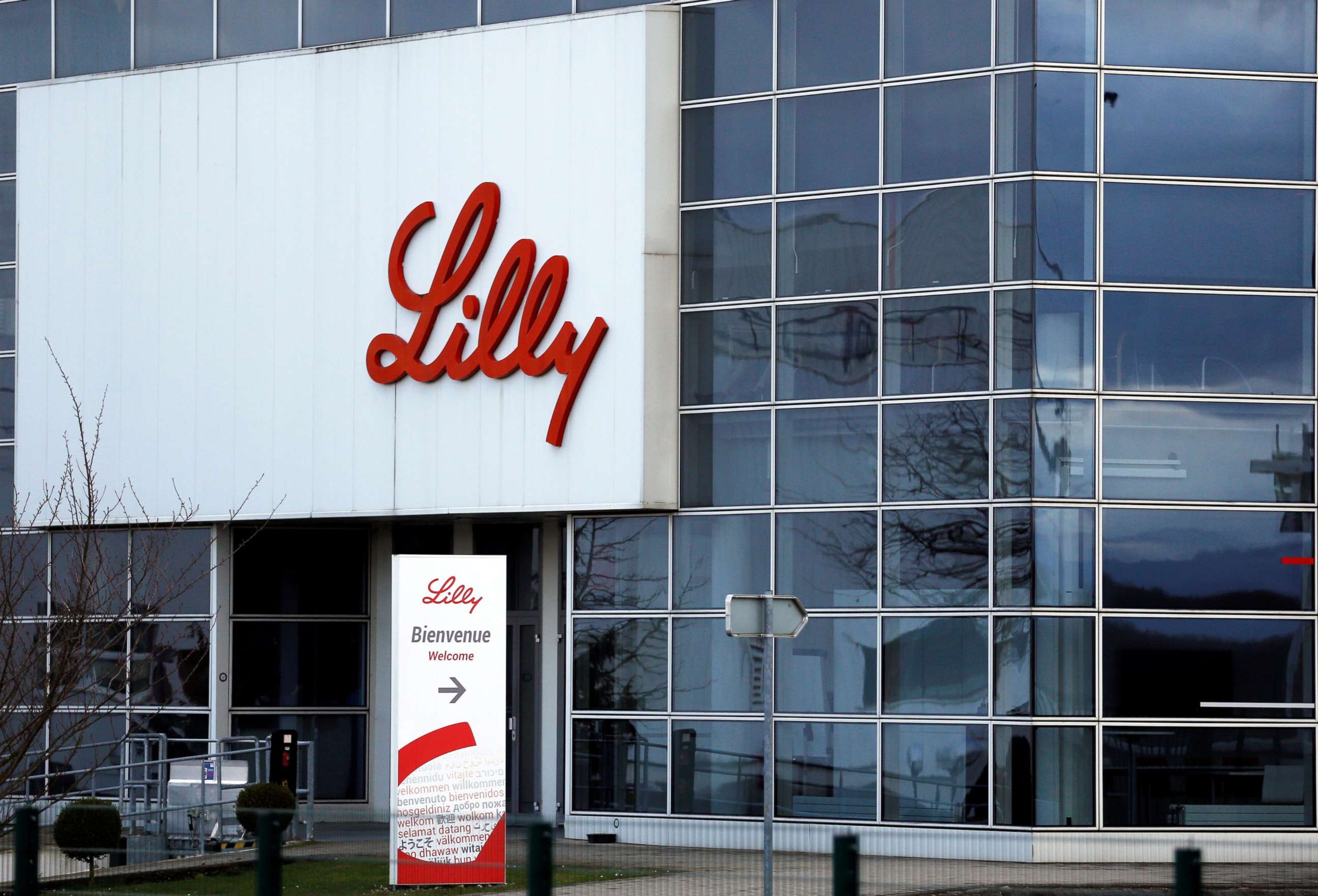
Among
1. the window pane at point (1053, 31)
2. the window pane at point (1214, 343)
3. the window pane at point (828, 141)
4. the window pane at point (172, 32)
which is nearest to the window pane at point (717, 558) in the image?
the window pane at point (828, 141)

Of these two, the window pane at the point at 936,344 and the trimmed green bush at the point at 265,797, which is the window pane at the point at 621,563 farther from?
the trimmed green bush at the point at 265,797

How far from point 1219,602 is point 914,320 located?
4.59 meters

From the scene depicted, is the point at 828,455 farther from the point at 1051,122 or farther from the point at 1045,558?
the point at 1051,122

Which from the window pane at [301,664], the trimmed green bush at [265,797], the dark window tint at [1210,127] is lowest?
the trimmed green bush at [265,797]

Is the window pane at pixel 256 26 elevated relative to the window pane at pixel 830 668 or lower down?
elevated

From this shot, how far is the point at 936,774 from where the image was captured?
867 inches

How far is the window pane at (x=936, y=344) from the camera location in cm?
2208

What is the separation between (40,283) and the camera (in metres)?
27.9

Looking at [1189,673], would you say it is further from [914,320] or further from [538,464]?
[538,464]

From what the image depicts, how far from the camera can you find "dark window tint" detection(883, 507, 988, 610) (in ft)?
71.9

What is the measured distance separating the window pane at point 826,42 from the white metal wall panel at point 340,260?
144cm

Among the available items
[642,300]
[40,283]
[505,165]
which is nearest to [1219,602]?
[642,300]

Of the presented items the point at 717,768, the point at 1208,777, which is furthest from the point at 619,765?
the point at 1208,777

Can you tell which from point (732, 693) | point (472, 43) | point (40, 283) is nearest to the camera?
point (732, 693)
